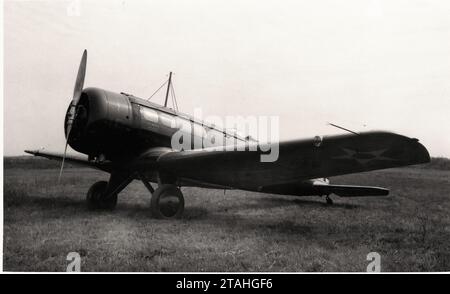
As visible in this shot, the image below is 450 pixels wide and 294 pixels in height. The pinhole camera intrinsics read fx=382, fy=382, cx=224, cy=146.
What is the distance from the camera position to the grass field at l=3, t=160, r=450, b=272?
412 cm

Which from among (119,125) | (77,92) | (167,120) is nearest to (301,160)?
(167,120)

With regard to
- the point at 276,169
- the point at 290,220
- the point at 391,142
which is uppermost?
the point at 391,142

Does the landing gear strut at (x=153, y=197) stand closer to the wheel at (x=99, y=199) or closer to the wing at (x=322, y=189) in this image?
the wheel at (x=99, y=199)

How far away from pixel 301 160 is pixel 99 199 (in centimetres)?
403

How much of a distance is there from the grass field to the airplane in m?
0.57

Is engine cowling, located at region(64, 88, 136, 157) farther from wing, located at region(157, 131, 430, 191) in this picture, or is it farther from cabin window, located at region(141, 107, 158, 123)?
wing, located at region(157, 131, 430, 191)

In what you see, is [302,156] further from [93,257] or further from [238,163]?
[93,257]
